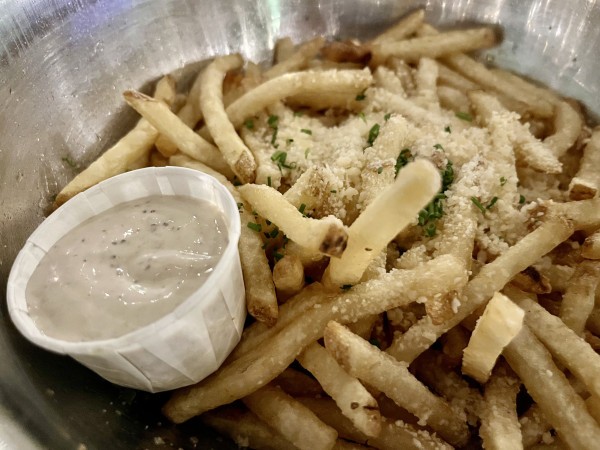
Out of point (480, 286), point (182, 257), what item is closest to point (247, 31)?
point (182, 257)

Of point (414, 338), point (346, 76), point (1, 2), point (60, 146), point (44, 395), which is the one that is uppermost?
point (1, 2)

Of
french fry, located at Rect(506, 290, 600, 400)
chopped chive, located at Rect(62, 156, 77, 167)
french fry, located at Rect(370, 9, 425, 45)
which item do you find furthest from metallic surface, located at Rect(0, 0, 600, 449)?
french fry, located at Rect(506, 290, 600, 400)

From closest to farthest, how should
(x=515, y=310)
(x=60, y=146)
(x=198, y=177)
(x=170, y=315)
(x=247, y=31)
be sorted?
(x=515, y=310), (x=170, y=315), (x=198, y=177), (x=60, y=146), (x=247, y=31)

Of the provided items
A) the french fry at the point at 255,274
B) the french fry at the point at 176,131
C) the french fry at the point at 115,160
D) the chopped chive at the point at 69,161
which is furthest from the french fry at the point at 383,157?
the chopped chive at the point at 69,161

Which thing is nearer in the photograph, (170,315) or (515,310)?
(515,310)

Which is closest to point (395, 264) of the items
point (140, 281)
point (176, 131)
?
point (140, 281)

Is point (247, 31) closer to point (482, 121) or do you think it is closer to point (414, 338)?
point (482, 121)

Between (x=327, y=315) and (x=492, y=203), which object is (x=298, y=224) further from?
(x=492, y=203)
